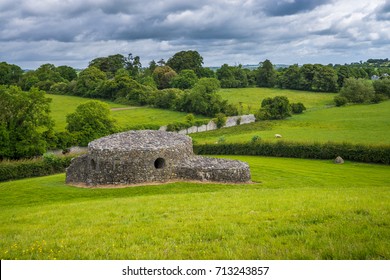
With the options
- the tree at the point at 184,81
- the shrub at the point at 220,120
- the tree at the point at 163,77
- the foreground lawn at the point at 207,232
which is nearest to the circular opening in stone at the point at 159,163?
the foreground lawn at the point at 207,232

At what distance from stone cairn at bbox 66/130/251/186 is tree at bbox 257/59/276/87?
326 feet

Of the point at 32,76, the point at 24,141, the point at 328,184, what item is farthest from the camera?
the point at 32,76

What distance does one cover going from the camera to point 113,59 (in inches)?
5118

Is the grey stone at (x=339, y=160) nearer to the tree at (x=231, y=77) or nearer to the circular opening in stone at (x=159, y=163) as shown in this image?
the circular opening in stone at (x=159, y=163)

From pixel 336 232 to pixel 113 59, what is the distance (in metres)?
130

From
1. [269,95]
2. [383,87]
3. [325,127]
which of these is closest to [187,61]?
[269,95]

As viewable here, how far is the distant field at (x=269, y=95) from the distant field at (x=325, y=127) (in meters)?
A: 10.0

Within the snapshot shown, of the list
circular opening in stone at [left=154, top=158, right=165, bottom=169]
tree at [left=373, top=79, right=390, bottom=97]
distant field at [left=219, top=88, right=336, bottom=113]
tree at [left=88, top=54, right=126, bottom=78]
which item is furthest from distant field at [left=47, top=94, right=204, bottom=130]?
tree at [left=373, top=79, right=390, bottom=97]

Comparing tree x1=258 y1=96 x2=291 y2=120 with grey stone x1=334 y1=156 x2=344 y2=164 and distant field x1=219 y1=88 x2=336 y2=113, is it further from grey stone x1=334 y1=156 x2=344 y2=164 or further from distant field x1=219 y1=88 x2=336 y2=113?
grey stone x1=334 y1=156 x2=344 y2=164

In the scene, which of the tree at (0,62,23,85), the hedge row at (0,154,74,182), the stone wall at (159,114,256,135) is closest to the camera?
the hedge row at (0,154,74,182)

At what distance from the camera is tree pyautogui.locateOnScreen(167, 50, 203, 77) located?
131m

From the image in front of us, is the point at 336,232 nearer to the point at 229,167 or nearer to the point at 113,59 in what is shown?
the point at 229,167

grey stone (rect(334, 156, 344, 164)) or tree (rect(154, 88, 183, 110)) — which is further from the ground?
tree (rect(154, 88, 183, 110))
